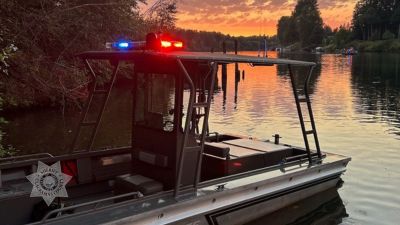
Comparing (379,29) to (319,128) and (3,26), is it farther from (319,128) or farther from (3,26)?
(3,26)

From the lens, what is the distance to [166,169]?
691cm

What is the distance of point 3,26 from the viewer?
10289 mm

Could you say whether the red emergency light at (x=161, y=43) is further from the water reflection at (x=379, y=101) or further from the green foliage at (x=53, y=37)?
the water reflection at (x=379, y=101)

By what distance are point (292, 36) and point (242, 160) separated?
184 m

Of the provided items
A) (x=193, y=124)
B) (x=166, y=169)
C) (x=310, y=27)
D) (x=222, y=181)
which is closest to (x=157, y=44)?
(x=193, y=124)

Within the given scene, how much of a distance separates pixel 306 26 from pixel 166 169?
17533 centimetres

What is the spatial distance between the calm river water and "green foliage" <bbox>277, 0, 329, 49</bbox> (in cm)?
14125

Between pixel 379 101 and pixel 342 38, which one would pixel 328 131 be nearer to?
pixel 379 101

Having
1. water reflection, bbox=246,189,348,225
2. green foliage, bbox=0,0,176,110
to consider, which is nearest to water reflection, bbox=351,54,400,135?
water reflection, bbox=246,189,348,225

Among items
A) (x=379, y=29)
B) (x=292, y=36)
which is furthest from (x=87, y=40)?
(x=292, y=36)

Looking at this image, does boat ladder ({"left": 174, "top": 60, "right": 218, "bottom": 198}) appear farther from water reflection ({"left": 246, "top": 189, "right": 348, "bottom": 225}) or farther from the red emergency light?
water reflection ({"left": 246, "top": 189, "right": 348, "bottom": 225})

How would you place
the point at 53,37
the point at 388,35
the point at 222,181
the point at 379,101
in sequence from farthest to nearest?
the point at 388,35, the point at 379,101, the point at 53,37, the point at 222,181

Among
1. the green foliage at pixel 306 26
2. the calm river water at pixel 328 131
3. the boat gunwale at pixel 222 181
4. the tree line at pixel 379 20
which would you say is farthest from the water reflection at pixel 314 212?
the green foliage at pixel 306 26

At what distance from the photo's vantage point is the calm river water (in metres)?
9.84
